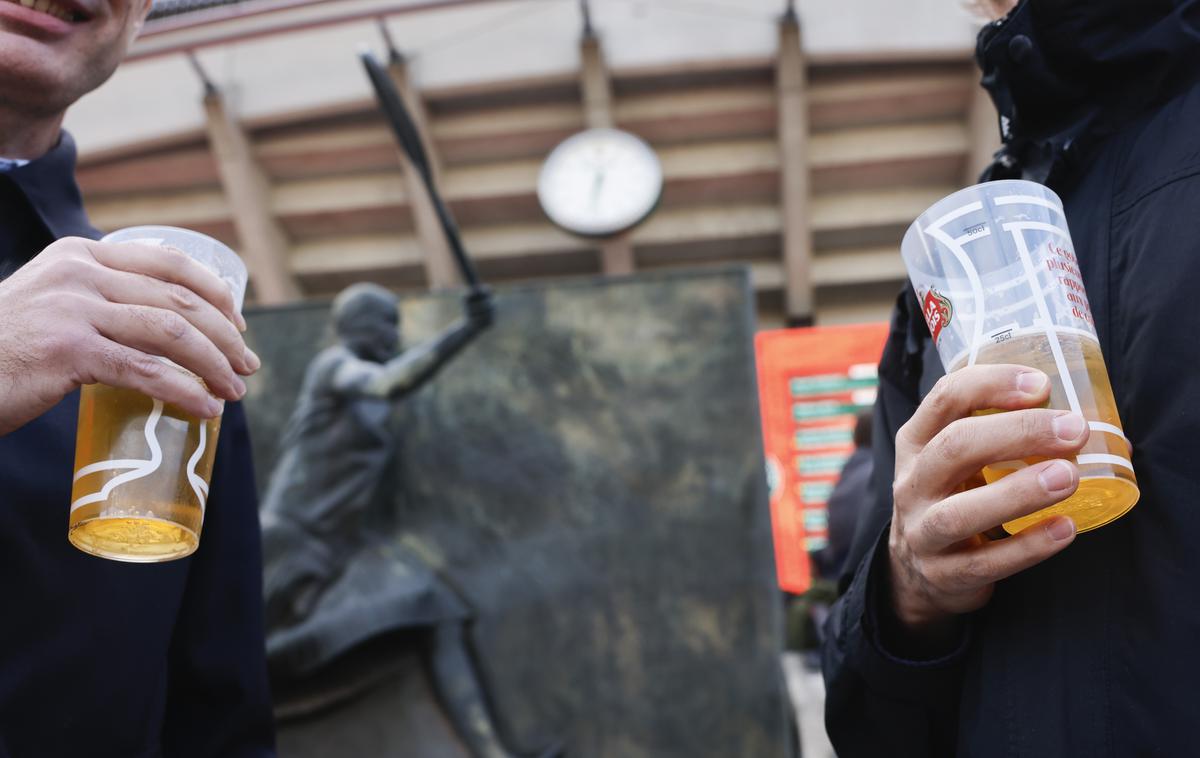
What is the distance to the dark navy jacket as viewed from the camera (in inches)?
35.6

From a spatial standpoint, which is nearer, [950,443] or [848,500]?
[950,443]

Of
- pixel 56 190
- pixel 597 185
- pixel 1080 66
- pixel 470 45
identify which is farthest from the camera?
pixel 470 45

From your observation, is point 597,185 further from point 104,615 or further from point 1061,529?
point 1061,529

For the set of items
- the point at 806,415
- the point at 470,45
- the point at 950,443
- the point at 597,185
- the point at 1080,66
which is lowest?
the point at 950,443

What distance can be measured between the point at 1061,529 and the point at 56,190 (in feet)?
3.47

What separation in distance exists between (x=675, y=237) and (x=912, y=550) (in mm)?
7000

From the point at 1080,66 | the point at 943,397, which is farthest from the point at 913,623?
Result: the point at 1080,66

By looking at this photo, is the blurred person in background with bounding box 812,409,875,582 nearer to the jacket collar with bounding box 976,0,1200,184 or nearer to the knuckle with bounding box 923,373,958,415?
the jacket collar with bounding box 976,0,1200,184

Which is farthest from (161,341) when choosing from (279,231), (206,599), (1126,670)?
(279,231)

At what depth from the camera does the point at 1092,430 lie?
2.18ft

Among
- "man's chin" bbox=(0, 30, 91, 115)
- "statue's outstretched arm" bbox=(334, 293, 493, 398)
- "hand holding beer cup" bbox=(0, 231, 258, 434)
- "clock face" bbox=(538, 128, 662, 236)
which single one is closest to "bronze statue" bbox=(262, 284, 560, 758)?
"statue's outstretched arm" bbox=(334, 293, 493, 398)

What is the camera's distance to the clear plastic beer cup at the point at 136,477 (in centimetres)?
75

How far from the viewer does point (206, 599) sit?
3.62 feet

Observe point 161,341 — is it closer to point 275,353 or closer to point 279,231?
point 275,353
